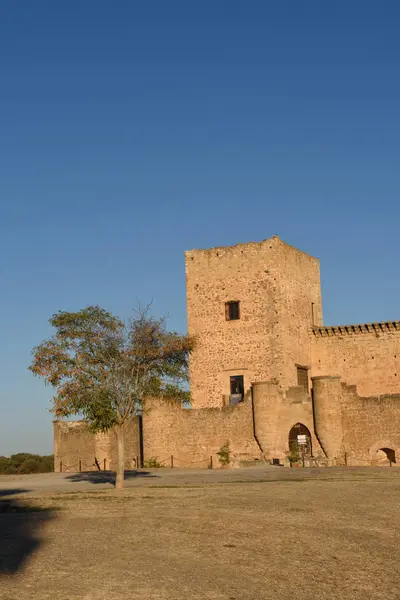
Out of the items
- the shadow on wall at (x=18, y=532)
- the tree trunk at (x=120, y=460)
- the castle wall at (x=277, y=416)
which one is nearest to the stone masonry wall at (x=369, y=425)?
the castle wall at (x=277, y=416)

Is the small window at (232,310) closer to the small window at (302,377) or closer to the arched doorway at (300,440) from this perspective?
the small window at (302,377)

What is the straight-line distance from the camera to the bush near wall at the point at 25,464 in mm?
50656

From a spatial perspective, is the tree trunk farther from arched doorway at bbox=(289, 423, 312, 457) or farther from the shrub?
arched doorway at bbox=(289, 423, 312, 457)

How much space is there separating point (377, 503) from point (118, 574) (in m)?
7.62

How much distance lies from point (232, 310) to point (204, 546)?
28.6 metres

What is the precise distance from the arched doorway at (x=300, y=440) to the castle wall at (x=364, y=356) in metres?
4.80

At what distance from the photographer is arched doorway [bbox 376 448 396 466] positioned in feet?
104

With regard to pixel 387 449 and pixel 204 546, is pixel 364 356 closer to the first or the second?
pixel 387 449

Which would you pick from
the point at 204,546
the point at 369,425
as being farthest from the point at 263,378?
the point at 204,546

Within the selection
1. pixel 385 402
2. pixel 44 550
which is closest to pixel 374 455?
pixel 385 402

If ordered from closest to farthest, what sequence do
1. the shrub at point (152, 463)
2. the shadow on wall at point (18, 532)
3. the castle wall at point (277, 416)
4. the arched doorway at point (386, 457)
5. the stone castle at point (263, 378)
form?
the shadow on wall at point (18, 532)
the arched doorway at point (386, 457)
the stone castle at point (263, 378)
the castle wall at point (277, 416)
the shrub at point (152, 463)

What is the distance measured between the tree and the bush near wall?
89.7 feet

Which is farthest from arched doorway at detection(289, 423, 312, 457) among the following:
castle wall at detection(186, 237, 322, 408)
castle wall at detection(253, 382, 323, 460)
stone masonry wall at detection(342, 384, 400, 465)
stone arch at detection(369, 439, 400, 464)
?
castle wall at detection(186, 237, 322, 408)

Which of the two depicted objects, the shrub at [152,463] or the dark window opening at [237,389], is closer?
the shrub at [152,463]
